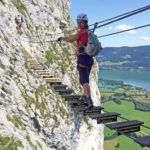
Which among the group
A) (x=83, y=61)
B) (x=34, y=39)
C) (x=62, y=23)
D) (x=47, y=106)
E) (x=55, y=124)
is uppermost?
(x=62, y=23)

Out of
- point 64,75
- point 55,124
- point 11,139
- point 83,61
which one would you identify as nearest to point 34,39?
point 64,75

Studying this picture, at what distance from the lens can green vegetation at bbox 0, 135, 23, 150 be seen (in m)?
6.04

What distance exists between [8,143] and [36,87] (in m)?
7.47

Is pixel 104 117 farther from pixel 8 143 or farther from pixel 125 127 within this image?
pixel 8 143

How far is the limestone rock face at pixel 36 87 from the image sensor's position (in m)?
8.77

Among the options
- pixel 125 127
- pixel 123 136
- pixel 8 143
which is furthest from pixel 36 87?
pixel 123 136

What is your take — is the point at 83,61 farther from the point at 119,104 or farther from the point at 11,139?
the point at 119,104

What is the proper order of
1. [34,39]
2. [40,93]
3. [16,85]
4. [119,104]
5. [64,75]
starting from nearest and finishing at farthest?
[16,85], [40,93], [34,39], [64,75], [119,104]

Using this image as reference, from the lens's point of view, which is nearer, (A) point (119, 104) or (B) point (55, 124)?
(B) point (55, 124)

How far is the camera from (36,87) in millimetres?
13609

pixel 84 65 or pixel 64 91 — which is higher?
pixel 84 65

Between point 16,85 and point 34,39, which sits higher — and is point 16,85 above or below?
below

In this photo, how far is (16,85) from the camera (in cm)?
1088

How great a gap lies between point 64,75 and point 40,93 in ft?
34.4
